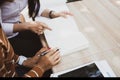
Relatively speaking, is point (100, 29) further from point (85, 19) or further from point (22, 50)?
point (22, 50)

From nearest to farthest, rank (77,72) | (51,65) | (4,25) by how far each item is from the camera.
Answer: (77,72) < (51,65) < (4,25)

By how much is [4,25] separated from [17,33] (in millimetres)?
119

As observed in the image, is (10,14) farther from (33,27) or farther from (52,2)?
(52,2)

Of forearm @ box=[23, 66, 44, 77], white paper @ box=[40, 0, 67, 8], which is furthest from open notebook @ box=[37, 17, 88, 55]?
white paper @ box=[40, 0, 67, 8]

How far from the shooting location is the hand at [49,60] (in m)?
1.06

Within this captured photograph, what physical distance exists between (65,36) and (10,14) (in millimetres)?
476

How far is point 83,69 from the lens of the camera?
3.18ft

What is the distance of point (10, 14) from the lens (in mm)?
1433

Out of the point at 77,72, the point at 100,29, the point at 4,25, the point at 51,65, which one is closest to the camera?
the point at 77,72

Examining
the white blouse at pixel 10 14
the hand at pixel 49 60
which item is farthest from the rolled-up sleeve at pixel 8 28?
the hand at pixel 49 60

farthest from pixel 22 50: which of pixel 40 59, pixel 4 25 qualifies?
pixel 40 59

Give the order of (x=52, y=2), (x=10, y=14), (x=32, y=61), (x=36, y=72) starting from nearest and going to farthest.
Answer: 1. (x=36, y=72)
2. (x=32, y=61)
3. (x=10, y=14)
4. (x=52, y=2)

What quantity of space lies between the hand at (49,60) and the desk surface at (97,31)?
0.10 feet

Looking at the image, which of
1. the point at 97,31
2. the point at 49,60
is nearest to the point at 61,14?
the point at 97,31
